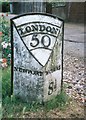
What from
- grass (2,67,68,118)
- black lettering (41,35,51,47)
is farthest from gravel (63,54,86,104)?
black lettering (41,35,51,47)

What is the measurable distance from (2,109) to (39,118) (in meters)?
0.22

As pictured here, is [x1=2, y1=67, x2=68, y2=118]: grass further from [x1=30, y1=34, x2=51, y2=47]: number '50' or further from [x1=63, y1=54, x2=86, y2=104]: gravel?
[x1=30, y1=34, x2=51, y2=47]: number '50'

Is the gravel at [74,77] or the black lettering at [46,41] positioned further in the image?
the gravel at [74,77]

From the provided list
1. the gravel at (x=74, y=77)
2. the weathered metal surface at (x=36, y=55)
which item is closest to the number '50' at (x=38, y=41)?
the weathered metal surface at (x=36, y=55)

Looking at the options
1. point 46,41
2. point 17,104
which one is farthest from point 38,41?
point 17,104

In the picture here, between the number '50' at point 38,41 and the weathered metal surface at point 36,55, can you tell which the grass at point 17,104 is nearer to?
the weathered metal surface at point 36,55

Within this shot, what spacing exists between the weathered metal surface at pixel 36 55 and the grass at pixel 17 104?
0.04 metres

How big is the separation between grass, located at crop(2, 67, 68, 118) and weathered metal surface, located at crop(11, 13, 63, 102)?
0.04 m

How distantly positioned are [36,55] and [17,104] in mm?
315

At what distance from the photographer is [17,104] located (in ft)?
7.25

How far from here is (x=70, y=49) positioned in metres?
2.45

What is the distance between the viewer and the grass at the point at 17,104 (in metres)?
2.16

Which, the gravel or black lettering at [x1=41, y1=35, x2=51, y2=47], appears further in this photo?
the gravel

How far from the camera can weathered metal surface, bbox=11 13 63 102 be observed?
6.96 feet
